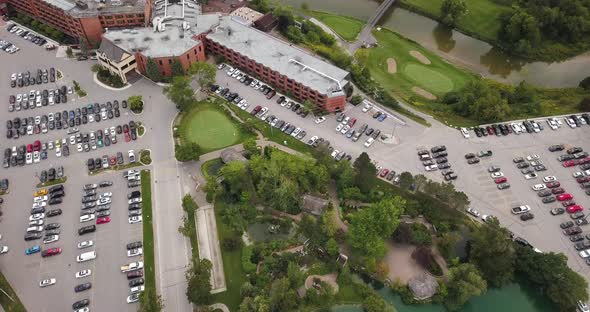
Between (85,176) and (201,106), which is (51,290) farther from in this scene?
(201,106)

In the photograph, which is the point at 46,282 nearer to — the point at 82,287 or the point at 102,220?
the point at 82,287

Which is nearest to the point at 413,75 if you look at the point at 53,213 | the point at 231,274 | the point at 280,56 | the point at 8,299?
the point at 280,56

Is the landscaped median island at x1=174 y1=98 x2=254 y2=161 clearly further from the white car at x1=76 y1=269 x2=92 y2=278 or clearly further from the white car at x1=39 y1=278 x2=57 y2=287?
the white car at x1=39 y1=278 x2=57 y2=287

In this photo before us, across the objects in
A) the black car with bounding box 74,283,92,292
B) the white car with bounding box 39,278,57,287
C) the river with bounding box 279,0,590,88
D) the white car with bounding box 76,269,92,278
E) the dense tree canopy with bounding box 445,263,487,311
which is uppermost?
the river with bounding box 279,0,590,88

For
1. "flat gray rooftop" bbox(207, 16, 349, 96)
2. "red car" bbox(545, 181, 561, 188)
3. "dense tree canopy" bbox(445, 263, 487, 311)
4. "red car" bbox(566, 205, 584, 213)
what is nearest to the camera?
"dense tree canopy" bbox(445, 263, 487, 311)

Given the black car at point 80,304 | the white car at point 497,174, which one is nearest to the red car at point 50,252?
the black car at point 80,304

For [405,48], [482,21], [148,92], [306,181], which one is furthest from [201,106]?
[482,21]

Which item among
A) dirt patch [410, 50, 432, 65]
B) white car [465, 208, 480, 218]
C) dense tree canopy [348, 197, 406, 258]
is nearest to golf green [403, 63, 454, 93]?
dirt patch [410, 50, 432, 65]
